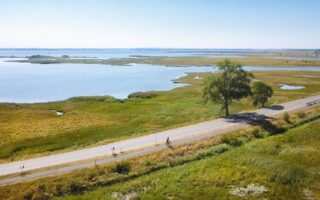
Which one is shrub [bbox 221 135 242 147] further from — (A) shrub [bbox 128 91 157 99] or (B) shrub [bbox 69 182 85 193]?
(A) shrub [bbox 128 91 157 99]

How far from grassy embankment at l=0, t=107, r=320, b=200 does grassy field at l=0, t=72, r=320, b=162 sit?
11.1 meters

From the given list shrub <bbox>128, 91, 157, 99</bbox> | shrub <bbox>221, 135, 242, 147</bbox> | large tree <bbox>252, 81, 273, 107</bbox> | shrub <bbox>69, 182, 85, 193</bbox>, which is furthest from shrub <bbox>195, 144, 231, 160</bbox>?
shrub <bbox>128, 91, 157, 99</bbox>

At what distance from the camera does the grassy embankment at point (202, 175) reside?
3141 cm

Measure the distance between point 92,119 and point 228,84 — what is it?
27267mm

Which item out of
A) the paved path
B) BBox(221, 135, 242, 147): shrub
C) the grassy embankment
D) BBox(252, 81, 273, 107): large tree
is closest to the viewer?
the grassy embankment

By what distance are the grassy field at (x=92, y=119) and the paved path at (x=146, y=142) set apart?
3838 mm

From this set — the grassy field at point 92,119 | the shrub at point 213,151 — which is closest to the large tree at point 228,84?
the grassy field at point 92,119

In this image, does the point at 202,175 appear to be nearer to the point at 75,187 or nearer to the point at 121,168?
the point at 121,168

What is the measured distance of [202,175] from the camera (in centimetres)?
3556

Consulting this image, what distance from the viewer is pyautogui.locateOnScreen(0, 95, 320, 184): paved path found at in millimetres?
37094

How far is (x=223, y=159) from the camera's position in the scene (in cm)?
4019

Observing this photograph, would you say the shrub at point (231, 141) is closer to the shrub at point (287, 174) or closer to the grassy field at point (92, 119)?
the shrub at point (287, 174)

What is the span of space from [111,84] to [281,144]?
91.9m

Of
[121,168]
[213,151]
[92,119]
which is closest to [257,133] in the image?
[213,151]
